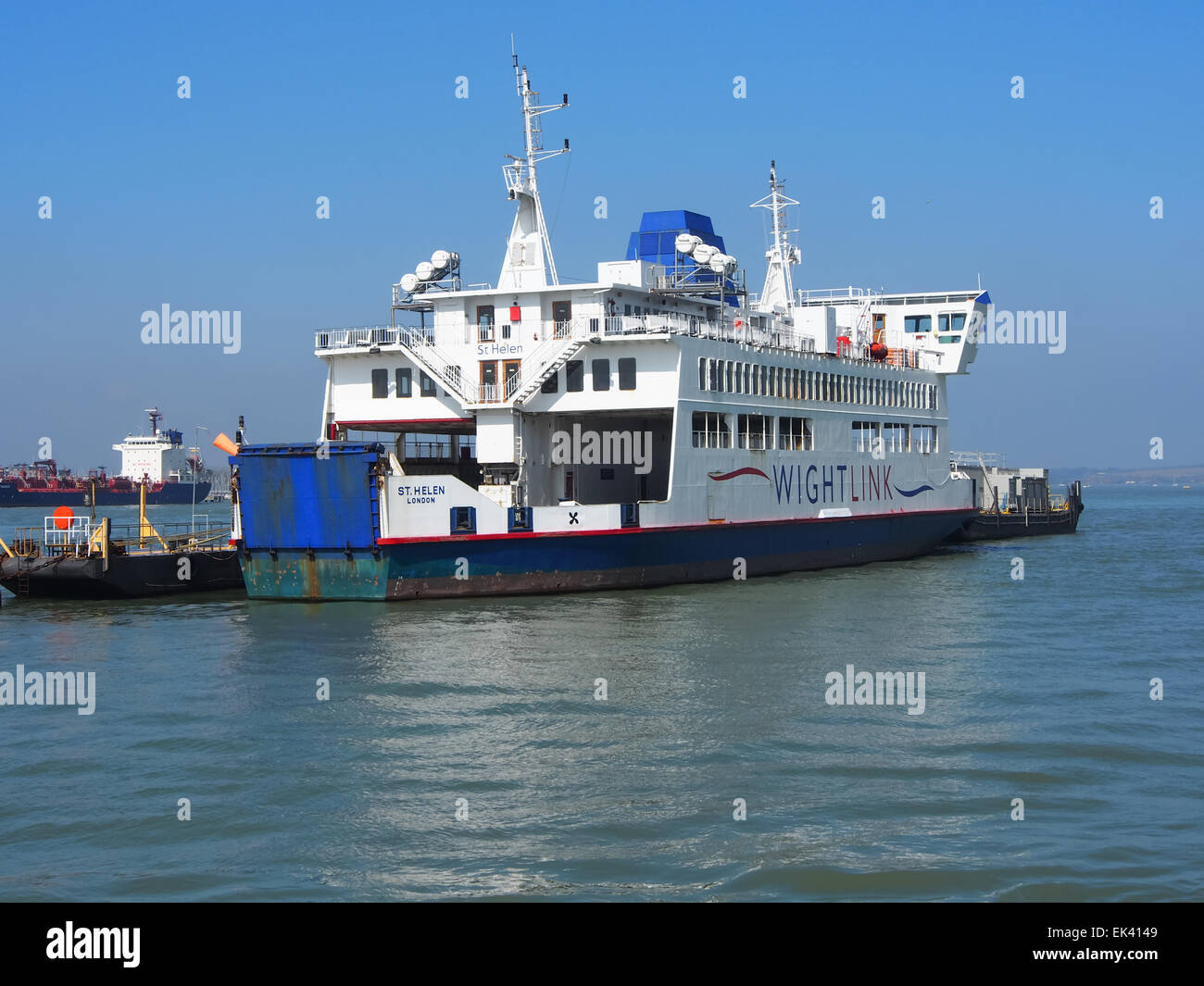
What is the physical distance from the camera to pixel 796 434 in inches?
1592

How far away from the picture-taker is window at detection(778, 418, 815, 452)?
39656mm

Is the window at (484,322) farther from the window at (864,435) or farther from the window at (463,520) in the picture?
the window at (864,435)

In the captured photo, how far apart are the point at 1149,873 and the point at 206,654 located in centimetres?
1728

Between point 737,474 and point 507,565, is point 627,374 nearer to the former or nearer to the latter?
point 737,474

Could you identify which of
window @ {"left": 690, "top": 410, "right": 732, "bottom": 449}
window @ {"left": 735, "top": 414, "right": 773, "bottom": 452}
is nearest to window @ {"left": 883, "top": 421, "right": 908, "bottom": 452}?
window @ {"left": 735, "top": 414, "right": 773, "bottom": 452}

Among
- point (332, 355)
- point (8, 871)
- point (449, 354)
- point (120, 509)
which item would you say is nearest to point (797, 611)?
point (449, 354)

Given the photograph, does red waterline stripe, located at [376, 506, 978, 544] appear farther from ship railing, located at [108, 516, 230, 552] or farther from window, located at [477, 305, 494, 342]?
ship railing, located at [108, 516, 230, 552]

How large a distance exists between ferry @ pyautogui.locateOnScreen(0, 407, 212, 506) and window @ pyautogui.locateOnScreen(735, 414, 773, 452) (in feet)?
331

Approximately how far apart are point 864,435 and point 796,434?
6.02 meters

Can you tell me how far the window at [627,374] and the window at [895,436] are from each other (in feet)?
54.1
